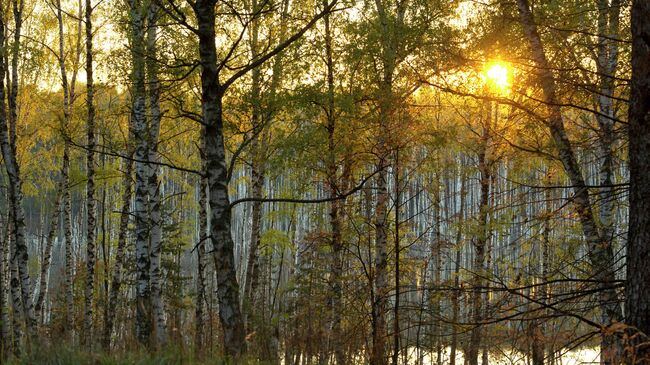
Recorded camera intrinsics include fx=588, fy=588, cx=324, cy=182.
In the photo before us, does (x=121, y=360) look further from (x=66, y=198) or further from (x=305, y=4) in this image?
(x=305, y=4)

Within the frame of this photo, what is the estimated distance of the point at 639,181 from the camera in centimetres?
461

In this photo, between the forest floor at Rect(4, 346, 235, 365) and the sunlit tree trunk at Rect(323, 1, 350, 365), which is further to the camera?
the sunlit tree trunk at Rect(323, 1, 350, 365)

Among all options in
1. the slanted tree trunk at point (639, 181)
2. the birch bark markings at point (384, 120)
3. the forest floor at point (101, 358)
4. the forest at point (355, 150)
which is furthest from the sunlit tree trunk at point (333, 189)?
the slanted tree trunk at point (639, 181)

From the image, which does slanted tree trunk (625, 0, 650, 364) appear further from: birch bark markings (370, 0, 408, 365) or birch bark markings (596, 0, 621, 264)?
birch bark markings (370, 0, 408, 365)

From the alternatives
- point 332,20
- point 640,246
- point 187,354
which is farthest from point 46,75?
point 640,246

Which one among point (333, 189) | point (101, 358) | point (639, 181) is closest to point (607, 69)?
point (639, 181)

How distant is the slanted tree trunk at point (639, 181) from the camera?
14.6 ft

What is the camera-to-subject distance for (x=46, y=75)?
2231 cm

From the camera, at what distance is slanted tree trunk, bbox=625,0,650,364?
446cm

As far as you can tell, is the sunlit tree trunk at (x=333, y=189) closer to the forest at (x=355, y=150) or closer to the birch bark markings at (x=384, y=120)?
the forest at (x=355, y=150)

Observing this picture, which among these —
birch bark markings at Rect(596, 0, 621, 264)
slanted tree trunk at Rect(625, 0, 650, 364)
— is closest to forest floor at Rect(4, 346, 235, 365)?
slanted tree trunk at Rect(625, 0, 650, 364)

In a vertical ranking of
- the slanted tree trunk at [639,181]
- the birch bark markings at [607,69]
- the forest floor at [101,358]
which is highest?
the birch bark markings at [607,69]

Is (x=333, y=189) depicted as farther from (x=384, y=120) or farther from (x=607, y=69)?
(x=607, y=69)

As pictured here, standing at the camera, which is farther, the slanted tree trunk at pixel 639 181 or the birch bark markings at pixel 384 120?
the birch bark markings at pixel 384 120
